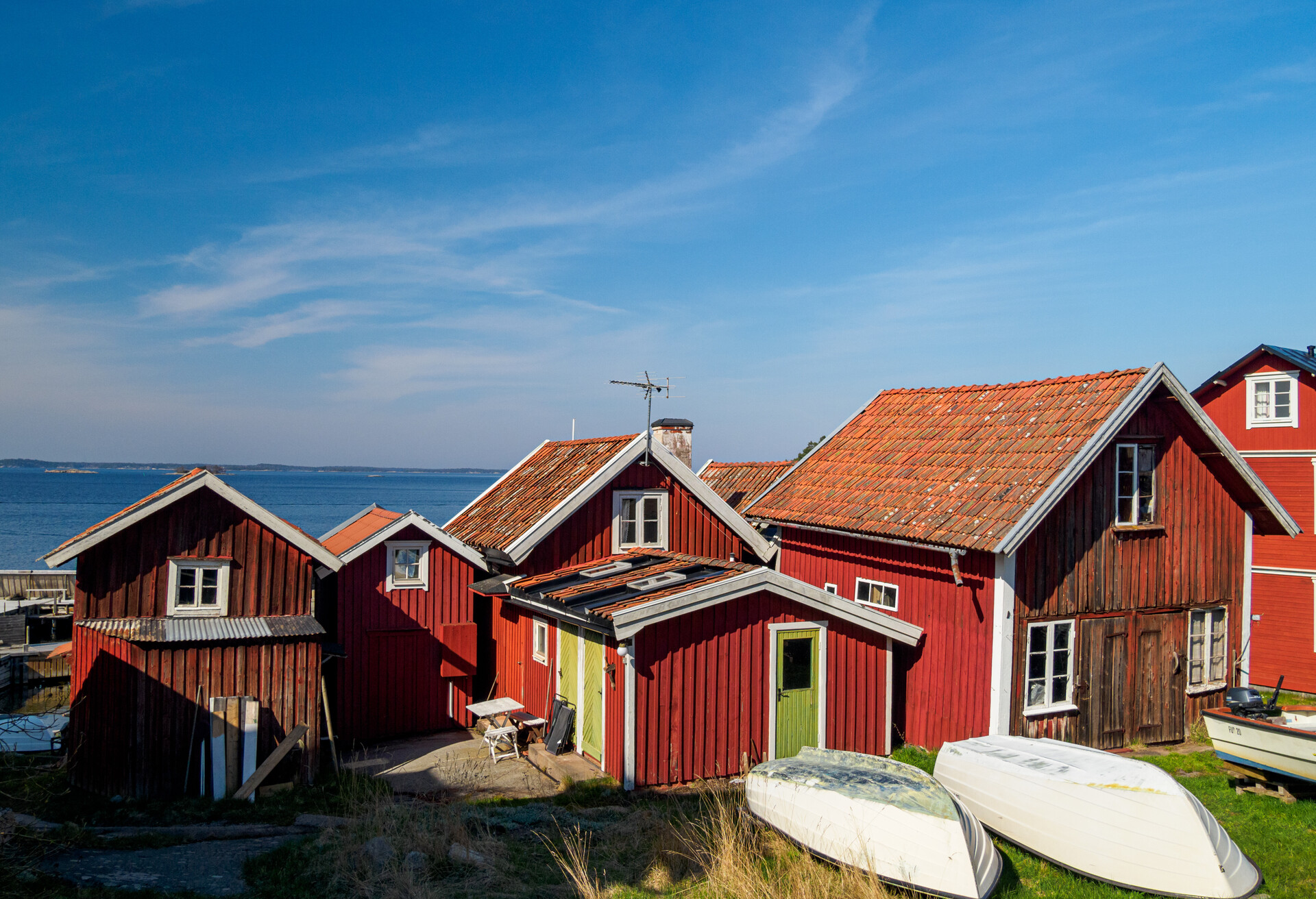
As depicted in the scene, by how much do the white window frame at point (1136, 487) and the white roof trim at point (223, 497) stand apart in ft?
44.7

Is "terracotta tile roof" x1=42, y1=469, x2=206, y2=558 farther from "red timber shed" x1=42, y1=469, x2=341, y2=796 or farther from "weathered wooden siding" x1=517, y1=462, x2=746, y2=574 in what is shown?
"weathered wooden siding" x1=517, y1=462, x2=746, y2=574

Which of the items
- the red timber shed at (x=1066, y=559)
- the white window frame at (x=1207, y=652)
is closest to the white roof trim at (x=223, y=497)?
the red timber shed at (x=1066, y=559)

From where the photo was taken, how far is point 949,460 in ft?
54.2

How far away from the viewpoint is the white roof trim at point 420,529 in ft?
56.7

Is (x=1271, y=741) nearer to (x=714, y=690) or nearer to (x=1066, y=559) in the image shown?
(x=1066, y=559)

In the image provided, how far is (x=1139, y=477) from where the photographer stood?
607 inches

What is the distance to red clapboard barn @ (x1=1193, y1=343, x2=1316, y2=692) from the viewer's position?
21.2 m

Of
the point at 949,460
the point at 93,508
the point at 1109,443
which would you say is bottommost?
the point at 93,508

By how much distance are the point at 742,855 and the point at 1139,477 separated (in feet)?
33.7

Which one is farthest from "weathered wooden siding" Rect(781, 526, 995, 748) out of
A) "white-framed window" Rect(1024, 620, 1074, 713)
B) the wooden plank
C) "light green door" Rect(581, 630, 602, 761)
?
the wooden plank

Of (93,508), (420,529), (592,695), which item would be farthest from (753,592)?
(93,508)

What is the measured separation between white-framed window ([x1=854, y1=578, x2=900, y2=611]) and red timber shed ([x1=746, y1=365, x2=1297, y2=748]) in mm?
39

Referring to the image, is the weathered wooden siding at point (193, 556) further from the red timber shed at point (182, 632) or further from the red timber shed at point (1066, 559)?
the red timber shed at point (1066, 559)

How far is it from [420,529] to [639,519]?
4.61m
